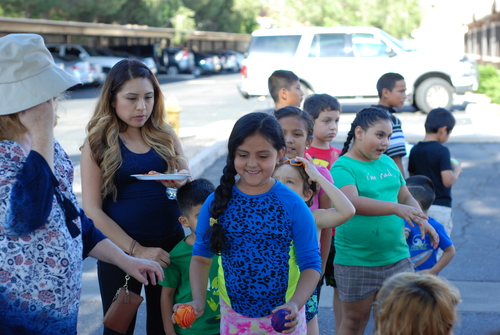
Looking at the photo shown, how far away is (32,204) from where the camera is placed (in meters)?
1.94

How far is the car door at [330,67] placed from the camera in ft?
52.0

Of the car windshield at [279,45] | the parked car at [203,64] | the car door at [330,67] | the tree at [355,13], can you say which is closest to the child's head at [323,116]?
the car door at [330,67]

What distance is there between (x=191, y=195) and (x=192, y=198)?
0.02 m

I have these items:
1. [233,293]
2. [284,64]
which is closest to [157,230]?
[233,293]

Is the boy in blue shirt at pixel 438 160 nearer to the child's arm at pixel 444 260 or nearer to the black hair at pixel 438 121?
the black hair at pixel 438 121

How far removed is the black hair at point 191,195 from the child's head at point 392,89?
8.45ft

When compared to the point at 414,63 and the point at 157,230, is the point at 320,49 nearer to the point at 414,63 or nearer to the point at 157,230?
the point at 414,63

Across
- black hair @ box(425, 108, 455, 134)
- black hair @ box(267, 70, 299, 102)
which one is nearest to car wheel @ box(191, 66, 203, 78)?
black hair @ box(267, 70, 299, 102)

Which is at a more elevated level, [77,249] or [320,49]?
[320,49]

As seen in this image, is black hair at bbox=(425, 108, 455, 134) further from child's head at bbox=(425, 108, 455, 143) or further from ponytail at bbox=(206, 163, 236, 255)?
ponytail at bbox=(206, 163, 236, 255)

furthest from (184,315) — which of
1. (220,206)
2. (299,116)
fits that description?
(299,116)

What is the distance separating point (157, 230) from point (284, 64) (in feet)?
44.1

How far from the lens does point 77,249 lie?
224cm

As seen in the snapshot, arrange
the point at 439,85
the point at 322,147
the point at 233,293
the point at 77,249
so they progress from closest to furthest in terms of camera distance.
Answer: the point at 77,249, the point at 233,293, the point at 322,147, the point at 439,85
